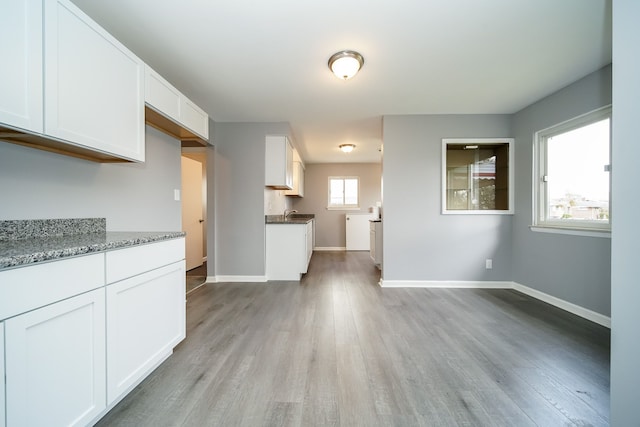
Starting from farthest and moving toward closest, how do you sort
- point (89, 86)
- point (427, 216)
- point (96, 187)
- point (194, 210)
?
point (194, 210)
point (427, 216)
point (96, 187)
point (89, 86)

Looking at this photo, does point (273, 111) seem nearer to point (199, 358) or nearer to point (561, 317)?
point (199, 358)

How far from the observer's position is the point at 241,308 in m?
2.66

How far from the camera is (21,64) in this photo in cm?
103

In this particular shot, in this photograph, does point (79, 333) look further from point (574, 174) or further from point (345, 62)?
point (574, 174)

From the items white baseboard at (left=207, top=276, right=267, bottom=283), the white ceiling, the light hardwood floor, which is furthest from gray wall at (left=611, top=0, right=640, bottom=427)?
white baseboard at (left=207, top=276, right=267, bottom=283)

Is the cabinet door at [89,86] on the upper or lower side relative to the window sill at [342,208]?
upper

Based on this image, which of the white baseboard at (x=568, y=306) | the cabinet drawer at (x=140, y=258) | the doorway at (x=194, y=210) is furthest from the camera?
the doorway at (x=194, y=210)

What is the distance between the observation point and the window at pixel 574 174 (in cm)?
236

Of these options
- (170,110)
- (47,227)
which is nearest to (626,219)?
(170,110)

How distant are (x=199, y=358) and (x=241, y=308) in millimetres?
925

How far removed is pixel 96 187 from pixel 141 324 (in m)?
1.10

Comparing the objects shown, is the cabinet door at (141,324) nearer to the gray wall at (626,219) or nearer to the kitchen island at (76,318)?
the kitchen island at (76,318)

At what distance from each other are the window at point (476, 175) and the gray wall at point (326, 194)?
3.43 metres

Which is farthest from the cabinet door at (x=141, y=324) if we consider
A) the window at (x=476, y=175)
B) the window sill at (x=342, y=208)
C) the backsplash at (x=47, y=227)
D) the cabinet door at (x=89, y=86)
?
the window sill at (x=342, y=208)
